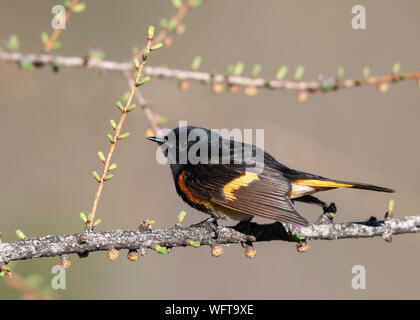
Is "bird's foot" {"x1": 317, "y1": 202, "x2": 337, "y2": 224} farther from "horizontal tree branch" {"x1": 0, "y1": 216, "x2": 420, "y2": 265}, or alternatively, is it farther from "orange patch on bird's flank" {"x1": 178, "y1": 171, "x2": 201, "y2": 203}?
"orange patch on bird's flank" {"x1": 178, "y1": 171, "x2": 201, "y2": 203}

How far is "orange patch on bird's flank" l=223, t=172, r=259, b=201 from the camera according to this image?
3226 millimetres

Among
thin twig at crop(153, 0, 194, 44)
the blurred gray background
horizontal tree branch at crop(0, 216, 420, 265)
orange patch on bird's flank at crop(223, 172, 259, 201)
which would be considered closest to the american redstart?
orange patch on bird's flank at crop(223, 172, 259, 201)

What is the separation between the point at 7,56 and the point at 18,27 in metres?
4.06

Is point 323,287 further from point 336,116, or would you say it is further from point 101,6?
point 101,6

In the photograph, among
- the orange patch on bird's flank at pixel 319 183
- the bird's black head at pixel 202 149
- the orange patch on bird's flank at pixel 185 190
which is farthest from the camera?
the bird's black head at pixel 202 149

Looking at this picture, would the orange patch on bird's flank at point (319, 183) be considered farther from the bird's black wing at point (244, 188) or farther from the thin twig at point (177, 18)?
the thin twig at point (177, 18)

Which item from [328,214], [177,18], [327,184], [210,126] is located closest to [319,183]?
[327,184]

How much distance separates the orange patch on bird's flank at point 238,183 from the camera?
10.6 feet

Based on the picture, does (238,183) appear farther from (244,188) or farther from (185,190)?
(185,190)

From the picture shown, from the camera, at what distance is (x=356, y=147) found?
21.4 ft

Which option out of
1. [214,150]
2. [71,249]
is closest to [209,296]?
[214,150]

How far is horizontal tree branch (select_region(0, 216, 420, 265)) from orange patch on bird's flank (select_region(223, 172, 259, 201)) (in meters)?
0.26

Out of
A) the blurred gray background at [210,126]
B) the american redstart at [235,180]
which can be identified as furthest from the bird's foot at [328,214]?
the blurred gray background at [210,126]

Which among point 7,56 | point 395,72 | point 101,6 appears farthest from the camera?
point 101,6
